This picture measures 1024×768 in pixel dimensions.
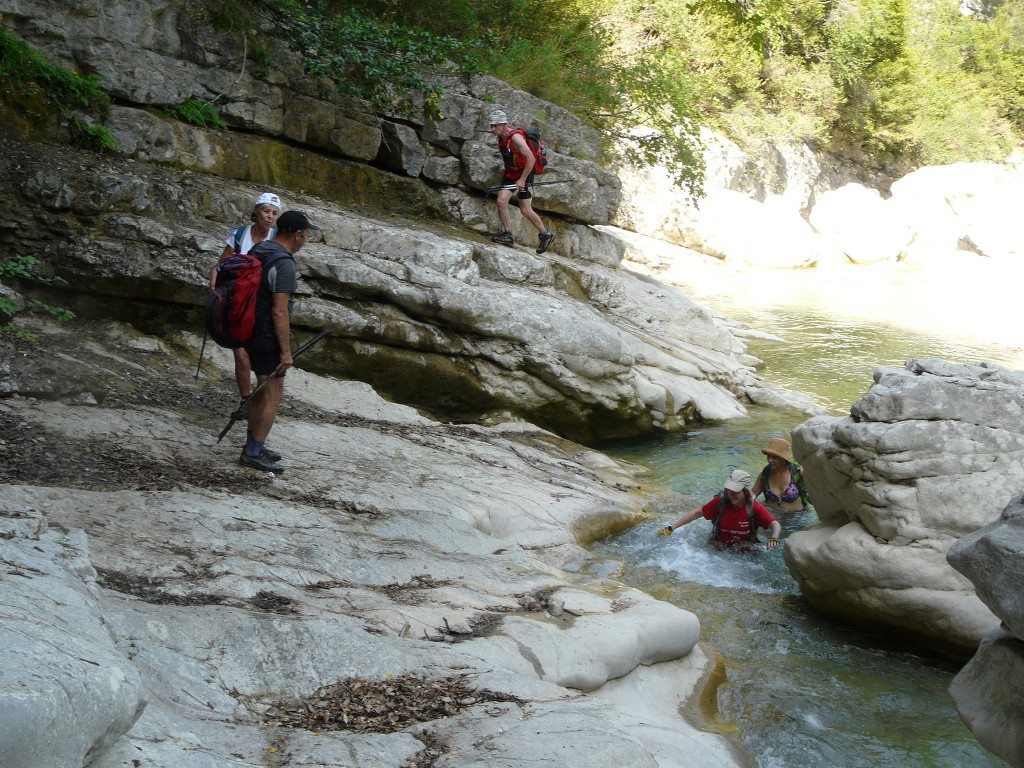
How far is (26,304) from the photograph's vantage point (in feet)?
25.6

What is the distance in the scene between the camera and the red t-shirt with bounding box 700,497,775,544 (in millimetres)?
7953

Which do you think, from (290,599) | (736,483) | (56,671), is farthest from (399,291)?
(56,671)

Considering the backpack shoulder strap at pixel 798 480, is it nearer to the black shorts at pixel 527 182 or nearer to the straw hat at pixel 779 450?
the straw hat at pixel 779 450

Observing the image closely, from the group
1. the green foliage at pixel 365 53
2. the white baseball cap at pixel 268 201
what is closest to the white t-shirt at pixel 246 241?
the white baseball cap at pixel 268 201

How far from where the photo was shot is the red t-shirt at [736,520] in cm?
795

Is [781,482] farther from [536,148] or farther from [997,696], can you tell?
[536,148]

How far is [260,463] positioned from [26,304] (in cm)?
308

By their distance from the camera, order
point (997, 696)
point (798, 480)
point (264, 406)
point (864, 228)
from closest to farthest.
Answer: point (997, 696), point (264, 406), point (798, 480), point (864, 228)

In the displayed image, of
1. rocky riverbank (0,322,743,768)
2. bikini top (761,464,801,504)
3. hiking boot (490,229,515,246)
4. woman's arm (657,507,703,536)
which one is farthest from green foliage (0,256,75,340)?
bikini top (761,464,801,504)

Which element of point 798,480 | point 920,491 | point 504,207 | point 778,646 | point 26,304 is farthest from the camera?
point 504,207

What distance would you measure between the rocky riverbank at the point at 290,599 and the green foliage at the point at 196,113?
10.0ft

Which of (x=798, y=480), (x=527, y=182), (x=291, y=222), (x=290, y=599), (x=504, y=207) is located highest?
(x=527, y=182)

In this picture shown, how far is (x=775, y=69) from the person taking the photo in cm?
2867

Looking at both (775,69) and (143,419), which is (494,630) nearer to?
(143,419)
